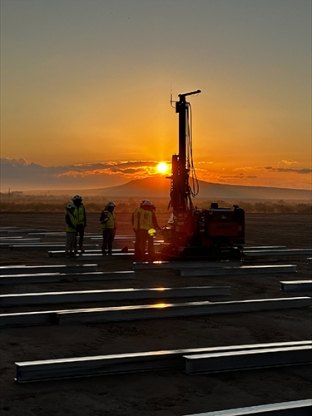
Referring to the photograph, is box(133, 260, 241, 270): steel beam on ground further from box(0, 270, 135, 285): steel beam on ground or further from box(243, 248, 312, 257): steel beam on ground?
box(243, 248, 312, 257): steel beam on ground

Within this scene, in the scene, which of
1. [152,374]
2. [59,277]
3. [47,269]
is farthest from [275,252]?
[152,374]

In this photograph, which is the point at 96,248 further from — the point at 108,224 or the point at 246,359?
the point at 246,359

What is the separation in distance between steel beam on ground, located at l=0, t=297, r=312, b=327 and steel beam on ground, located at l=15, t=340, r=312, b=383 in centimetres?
237

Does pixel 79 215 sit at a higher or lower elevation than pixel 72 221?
higher

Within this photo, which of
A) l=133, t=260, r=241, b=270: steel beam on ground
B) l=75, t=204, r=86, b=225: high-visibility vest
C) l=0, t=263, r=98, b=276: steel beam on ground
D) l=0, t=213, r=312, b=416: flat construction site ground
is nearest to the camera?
l=0, t=213, r=312, b=416: flat construction site ground

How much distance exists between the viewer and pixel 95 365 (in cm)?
679

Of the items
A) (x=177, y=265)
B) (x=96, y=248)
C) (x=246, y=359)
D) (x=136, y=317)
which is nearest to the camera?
(x=246, y=359)

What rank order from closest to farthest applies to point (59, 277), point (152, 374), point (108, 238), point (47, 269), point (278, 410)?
point (278, 410), point (152, 374), point (59, 277), point (47, 269), point (108, 238)

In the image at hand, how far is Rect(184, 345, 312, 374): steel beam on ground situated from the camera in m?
7.01

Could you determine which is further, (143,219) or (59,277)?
(143,219)

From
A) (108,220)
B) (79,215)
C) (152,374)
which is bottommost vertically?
(152,374)

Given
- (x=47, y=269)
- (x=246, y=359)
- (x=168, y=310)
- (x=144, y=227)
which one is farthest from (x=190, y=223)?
(x=246, y=359)

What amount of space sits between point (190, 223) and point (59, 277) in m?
4.93

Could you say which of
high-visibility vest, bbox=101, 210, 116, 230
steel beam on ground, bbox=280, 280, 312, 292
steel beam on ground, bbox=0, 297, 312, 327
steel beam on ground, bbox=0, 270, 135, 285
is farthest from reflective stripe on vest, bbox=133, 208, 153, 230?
steel beam on ground, bbox=0, 297, 312, 327
